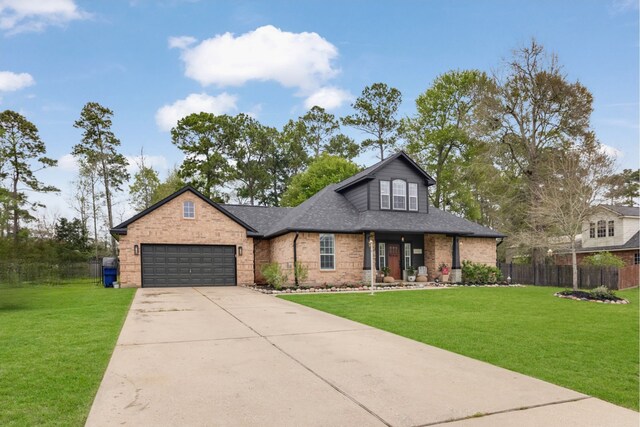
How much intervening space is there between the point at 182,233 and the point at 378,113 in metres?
25.1

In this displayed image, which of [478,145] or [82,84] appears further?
[478,145]

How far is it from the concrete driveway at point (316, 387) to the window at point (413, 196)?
1549 centimetres

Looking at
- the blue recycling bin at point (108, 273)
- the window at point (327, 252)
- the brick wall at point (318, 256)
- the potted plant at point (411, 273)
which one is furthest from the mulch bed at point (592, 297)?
the blue recycling bin at point (108, 273)

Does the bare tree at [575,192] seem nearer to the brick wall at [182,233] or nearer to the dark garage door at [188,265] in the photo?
the brick wall at [182,233]

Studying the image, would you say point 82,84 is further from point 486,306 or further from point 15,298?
point 486,306

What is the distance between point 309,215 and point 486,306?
33.8ft

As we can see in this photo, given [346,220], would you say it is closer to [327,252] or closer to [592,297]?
[327,252]

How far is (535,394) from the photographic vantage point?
15.0ft

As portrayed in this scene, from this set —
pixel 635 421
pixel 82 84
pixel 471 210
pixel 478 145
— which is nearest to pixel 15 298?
pixel 82 84

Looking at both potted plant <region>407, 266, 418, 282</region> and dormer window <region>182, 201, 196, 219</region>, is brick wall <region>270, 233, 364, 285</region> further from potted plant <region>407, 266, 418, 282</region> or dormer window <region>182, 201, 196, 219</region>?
dormer window <region>182, 201, 196, 219</region>

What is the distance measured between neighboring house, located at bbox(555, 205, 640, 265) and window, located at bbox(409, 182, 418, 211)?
13714mm

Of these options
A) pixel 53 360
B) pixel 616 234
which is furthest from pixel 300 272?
pixel 616 234

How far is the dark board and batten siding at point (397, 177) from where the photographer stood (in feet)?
72.1

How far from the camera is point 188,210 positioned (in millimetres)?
21125
